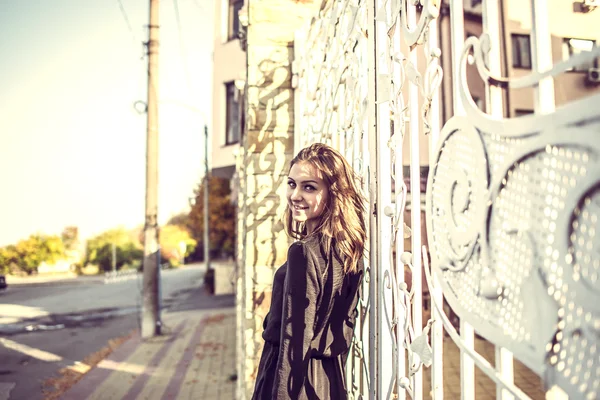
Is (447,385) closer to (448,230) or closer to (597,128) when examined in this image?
(448,230)

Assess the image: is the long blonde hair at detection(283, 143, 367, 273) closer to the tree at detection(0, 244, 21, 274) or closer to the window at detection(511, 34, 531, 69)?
the window at detection(511, 34, 531, 69)

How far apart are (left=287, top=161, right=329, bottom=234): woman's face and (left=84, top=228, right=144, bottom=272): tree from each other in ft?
136

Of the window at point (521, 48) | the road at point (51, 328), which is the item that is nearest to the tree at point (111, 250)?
the road at point (51, 328)

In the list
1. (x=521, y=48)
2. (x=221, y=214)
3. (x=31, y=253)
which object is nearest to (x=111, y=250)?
(x=31, y=253)

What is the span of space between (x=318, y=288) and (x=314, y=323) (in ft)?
0.46

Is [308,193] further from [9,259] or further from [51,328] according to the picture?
[9,259]

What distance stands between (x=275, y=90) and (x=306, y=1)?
84 cm

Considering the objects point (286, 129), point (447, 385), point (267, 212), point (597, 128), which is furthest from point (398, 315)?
point (447, 385)

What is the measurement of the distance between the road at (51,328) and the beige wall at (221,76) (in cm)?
640

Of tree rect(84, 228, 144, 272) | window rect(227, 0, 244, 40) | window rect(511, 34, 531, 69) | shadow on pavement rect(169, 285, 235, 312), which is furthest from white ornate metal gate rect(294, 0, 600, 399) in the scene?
tree rect(84, 228, 144, 272)

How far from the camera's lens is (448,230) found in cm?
106

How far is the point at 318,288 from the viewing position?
164 cm

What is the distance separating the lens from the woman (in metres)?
1.62

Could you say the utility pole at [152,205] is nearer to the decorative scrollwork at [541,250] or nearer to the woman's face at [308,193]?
the woman's face at [308,193]
